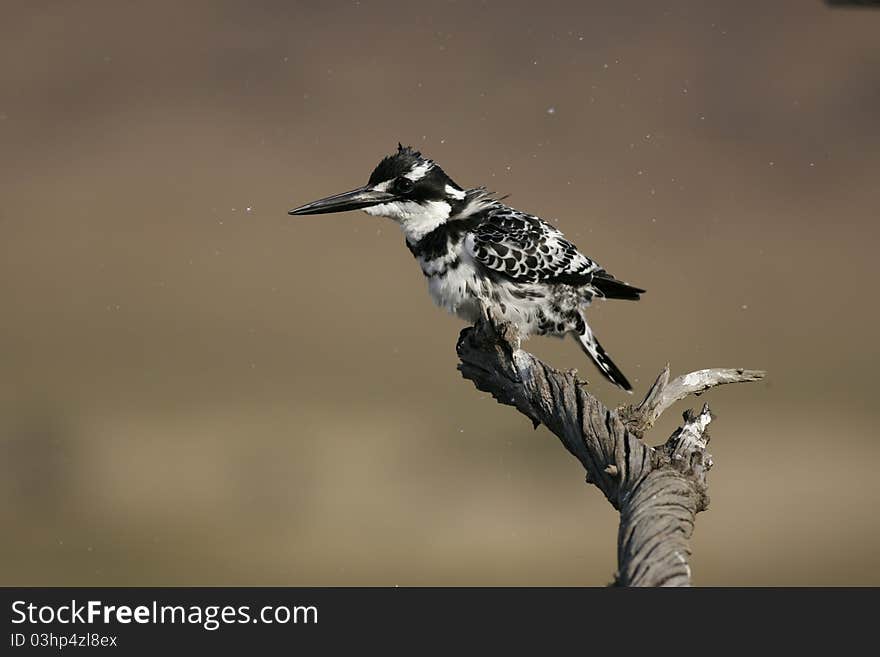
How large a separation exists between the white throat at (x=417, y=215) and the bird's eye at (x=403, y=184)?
0.11 ft

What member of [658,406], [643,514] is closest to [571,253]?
[658,406]

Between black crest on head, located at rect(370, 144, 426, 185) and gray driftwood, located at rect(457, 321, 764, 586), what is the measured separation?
470 mm

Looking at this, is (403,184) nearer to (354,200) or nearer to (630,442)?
(354,200)

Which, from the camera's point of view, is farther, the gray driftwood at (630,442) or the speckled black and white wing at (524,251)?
the speckled black and white wing at (524,251)

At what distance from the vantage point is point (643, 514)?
1.82m

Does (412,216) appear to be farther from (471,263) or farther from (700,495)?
(700,495)

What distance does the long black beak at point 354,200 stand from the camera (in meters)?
2.71

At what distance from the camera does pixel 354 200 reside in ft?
8.88

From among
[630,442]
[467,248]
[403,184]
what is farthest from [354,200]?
[630,442]

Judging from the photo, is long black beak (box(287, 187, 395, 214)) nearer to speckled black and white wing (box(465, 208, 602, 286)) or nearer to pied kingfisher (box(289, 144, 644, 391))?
pied kingfisher (box(289, 144, 644, 391))

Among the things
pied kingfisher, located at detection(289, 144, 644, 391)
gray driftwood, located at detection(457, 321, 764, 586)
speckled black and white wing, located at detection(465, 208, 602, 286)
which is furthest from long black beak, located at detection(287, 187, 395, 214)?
gray driftwood, located at detection(457, 321, 764, 586)

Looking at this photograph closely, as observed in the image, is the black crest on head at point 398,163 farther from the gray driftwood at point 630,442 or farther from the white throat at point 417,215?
the gray driftwood at point 630,442

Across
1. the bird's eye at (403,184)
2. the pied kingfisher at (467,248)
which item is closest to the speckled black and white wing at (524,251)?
the pied kingfisher at (467,248)

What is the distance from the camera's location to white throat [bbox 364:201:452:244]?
272 centimetres
